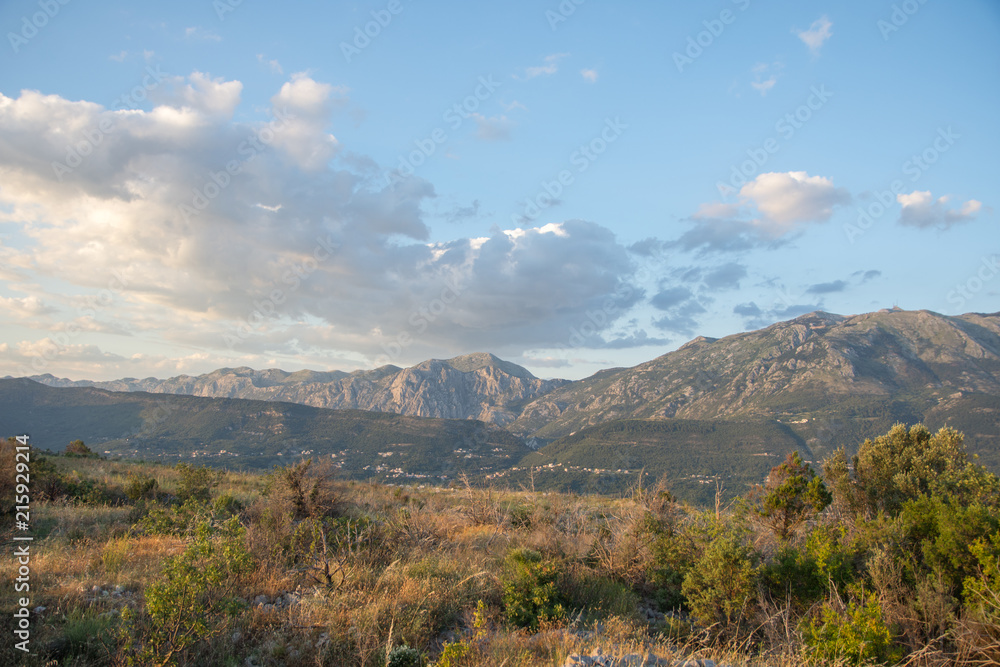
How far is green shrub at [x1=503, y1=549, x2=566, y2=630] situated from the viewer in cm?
741

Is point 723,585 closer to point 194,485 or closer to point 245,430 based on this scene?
point 194,485

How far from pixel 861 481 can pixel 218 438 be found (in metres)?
176

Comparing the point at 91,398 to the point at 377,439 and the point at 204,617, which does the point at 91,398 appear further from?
the point at 204,617

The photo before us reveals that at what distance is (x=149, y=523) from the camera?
10.6 m

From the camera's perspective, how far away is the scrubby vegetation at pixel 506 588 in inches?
221

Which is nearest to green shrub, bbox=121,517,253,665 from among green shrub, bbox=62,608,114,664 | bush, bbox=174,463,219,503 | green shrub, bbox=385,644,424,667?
green shrub, bbox=62,608,114,664

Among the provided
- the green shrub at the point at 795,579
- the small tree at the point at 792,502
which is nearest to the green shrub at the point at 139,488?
the green shrub at the point at 795,579

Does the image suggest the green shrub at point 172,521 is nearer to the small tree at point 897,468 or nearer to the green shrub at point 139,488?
the green shrub at point 139,488

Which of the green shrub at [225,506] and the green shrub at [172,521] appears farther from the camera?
the green shrub at [225,506]

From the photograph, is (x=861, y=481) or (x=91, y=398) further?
(x=91, y=398)

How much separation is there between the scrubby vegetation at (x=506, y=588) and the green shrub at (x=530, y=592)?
0.12 feet

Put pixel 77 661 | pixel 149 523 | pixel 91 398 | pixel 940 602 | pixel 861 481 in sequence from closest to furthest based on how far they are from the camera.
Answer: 1. pixel 77 661
2. pixel 940 602
3. pixel 149 523
4. pixel 861 481
5. pixel 91 398

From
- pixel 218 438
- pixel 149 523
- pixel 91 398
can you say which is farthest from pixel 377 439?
pixel 149 523

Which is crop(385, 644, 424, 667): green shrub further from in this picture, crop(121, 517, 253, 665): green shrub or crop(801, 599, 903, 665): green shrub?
crop(801, 599, 903, 665): green shrub
